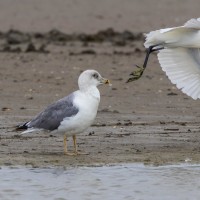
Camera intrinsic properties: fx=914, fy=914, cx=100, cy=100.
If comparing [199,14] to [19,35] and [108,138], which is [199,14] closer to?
[19,35]

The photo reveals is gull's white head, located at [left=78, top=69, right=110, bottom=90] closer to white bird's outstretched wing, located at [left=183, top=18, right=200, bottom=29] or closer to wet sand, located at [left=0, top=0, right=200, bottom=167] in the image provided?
wet sand, located at [left=0, top=0, right=200, bottom=167]

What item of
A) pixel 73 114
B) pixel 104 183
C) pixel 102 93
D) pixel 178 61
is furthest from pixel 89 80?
pixel 102 93

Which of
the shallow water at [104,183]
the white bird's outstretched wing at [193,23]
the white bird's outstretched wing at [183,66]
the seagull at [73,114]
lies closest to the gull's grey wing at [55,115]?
the seagull at [73,114]

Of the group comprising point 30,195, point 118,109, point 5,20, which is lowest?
point 30,195

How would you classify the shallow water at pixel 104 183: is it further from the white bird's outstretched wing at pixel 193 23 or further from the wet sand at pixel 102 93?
the white bird's outstretched wing at pixel 193 23

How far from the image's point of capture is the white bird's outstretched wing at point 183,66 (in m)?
12.6

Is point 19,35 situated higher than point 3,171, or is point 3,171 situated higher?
point 19,35

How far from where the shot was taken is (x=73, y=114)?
10.8 m

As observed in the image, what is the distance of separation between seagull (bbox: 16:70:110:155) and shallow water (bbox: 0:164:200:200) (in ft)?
1.94

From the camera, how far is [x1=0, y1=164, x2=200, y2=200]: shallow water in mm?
9664

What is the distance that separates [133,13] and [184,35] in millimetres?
14251

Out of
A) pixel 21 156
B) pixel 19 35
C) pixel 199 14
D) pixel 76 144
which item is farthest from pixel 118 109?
pixel 199 14

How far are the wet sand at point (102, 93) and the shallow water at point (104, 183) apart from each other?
0.26 meters

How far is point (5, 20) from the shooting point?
A: 80.3 ft
